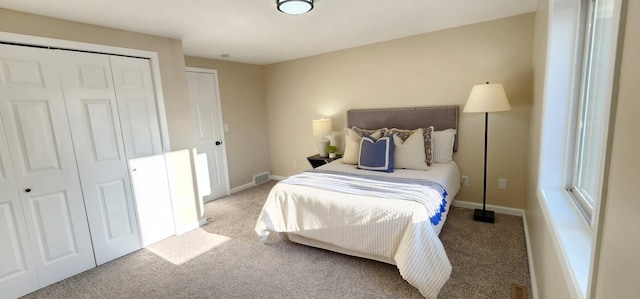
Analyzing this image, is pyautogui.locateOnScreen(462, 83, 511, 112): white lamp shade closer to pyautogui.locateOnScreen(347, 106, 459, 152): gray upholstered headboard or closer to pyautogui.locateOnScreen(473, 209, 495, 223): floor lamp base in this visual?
pyautogui.locateOnScreen(347, 106, 459, 152): gray upholstered headboard

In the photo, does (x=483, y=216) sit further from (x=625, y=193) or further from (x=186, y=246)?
(x=186, y=246)

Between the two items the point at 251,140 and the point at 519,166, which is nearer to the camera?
the point at 519,166

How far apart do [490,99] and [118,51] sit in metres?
3.63

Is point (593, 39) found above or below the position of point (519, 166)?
above

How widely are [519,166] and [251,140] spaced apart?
3.93 metres

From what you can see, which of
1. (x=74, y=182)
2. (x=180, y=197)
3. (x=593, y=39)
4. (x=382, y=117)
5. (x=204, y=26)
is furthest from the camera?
(x=382, y=117)

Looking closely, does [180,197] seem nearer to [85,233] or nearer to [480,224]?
[85,233]

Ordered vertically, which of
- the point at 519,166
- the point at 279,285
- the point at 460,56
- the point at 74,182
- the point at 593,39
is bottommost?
the point at 279,285

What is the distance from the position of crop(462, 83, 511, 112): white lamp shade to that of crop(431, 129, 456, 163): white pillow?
56cm

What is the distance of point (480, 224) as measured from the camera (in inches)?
116

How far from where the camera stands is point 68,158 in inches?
92.8

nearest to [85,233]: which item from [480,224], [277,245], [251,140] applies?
[277,245]

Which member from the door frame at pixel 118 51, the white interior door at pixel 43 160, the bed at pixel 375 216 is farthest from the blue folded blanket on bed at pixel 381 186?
the white interior door at pixel 43 160

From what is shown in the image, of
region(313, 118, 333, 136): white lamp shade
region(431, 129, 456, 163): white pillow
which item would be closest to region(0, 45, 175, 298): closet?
region(313, 118, 333, 136): white lamp shade
